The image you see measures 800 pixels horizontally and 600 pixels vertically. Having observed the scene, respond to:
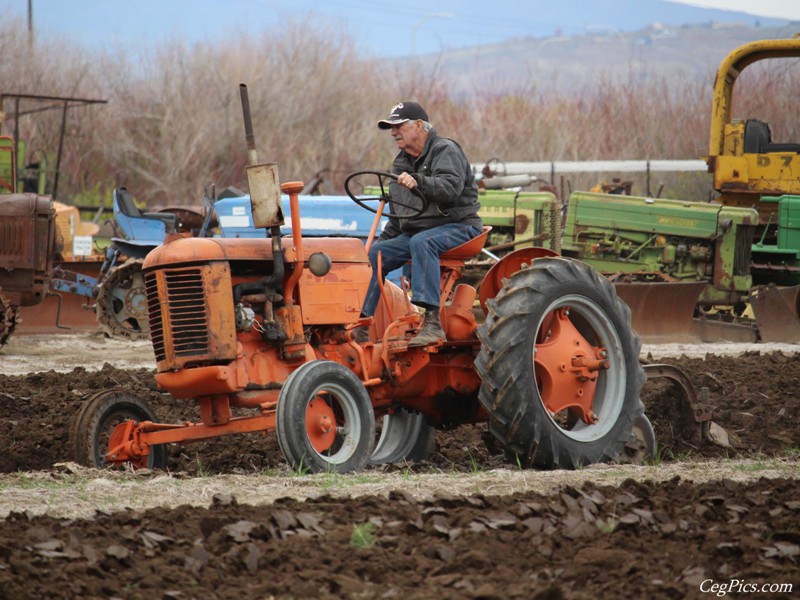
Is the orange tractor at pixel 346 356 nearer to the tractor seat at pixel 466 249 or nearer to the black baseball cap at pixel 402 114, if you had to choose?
the tractor seat at pixel 466 249

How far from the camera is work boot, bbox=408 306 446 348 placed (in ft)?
22.7

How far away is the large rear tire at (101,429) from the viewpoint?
6.72m

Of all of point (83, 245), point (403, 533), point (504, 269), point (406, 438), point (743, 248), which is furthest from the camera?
point (83, 245)

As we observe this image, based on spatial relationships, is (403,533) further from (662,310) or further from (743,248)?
(743,248)

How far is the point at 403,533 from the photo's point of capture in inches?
176

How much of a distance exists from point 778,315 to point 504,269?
30.3 ft

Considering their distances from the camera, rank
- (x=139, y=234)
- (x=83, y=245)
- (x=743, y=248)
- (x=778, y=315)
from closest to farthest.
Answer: (x=778, y=315) < (x=139, y=234) < (x=743, y=248) < (x=83, y=245)

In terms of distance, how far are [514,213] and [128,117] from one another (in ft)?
78.4

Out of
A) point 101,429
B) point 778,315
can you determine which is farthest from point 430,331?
point 778,315

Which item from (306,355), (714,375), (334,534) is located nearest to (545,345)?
(306,355)

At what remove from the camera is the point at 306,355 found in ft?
22.0

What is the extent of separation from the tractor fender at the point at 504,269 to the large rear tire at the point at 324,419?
3.58 feet

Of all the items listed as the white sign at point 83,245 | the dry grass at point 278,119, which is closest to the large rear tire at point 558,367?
the white sign at point 83,245

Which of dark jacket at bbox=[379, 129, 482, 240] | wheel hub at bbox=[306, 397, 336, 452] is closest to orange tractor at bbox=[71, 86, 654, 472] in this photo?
wheel hub at bbox=[306, 397, 336, 452]
